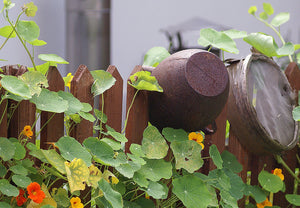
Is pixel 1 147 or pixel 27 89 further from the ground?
pixel 27 89

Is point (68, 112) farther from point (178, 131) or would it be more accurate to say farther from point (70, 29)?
point (70, 29)

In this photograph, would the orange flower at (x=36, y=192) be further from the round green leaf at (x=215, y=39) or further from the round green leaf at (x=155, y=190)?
the round green leaf at (x=215, y=39)

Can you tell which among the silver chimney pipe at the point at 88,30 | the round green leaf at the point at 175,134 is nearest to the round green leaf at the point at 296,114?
the round green leaf at the point at 175,134

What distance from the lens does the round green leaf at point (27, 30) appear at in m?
1.38

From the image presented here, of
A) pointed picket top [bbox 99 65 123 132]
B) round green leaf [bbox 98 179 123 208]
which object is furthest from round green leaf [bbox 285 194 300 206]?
round green leaf [bbox 98 179 123 208]

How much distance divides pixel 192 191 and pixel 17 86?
66cm

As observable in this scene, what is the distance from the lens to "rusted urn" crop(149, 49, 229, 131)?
5.04 feet

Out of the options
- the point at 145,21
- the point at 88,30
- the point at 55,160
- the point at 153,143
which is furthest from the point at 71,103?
the point at 145,21

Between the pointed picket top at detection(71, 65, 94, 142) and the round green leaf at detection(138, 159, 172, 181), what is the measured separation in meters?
0.21

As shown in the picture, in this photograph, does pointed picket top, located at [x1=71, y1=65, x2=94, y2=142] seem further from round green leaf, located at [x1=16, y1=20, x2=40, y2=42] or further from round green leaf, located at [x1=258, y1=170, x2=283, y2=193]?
round green leaf, located at [x1=258, y1=170, x2=283, y2=193]

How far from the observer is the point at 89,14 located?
505 centimetres

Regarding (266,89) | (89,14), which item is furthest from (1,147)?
(89,14)

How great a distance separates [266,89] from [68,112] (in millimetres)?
893

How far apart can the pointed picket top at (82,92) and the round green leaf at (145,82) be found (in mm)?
143
